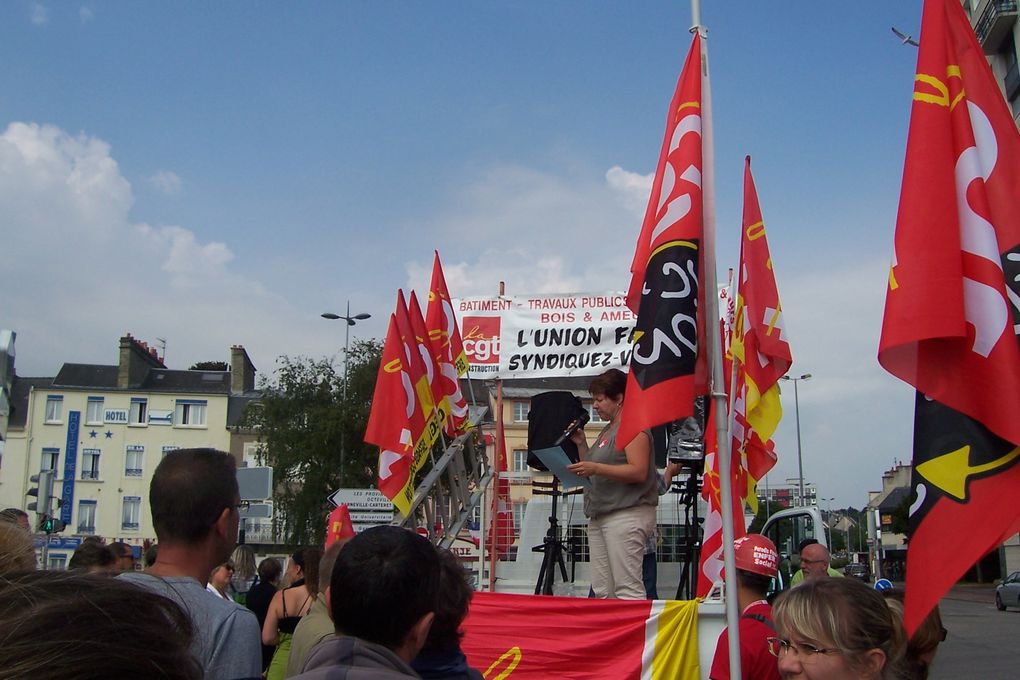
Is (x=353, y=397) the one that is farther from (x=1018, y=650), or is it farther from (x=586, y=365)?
(x=586, y=365)

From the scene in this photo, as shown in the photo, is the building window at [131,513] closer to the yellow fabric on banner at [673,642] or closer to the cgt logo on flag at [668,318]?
the yellow fabric on banner at [673,642]

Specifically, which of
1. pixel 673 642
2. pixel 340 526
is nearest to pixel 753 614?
pixel 673 642

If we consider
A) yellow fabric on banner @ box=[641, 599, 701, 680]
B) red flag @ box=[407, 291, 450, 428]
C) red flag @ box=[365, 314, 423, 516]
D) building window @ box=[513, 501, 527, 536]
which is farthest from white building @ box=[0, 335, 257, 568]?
yellow fabric on banner @ box=[641, 599, 701, 680]

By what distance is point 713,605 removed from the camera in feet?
16.0

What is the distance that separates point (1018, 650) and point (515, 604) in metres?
14.2

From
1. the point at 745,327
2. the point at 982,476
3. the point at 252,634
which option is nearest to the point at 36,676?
the point at 252,634

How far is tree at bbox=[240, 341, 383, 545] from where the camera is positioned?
1538 inches

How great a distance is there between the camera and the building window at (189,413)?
57.7 meters

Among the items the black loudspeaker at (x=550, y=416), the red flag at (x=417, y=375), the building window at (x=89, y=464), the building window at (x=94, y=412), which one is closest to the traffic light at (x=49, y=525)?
the red flag at (x=417, y=375)

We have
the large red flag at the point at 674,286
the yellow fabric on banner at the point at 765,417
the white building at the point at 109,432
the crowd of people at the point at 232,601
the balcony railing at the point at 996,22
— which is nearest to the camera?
the crowd of people at the point at 232,601

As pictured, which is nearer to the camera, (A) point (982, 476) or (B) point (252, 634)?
(B) point (252, 634)

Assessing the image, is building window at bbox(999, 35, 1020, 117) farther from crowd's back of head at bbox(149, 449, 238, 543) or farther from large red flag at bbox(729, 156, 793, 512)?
crowd's back of head at bbox(149, 449, 238, 543)

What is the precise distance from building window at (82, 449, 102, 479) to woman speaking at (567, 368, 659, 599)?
185ft

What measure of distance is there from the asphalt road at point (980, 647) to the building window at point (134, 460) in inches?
1797
